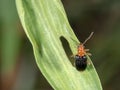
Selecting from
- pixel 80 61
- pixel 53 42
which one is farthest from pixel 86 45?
pixel 53 42

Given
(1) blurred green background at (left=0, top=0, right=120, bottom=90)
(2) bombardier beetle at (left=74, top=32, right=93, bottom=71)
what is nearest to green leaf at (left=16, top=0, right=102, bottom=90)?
(2) bombardier beetle at (left=74, top=32, right=93, bottom=71)

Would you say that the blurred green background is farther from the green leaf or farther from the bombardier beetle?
the green leaf

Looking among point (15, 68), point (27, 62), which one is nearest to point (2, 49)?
point (15, 68)

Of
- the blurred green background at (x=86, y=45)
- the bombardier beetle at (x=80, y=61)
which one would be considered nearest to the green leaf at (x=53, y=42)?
the bombardier beetle at (x=80, y=61)

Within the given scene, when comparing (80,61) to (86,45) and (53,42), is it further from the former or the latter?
(86,45)

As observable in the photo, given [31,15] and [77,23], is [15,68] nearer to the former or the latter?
[77,23]

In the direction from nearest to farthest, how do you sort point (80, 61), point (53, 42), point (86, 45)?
point (53, 42), point (80, 61), point (86, 45)
